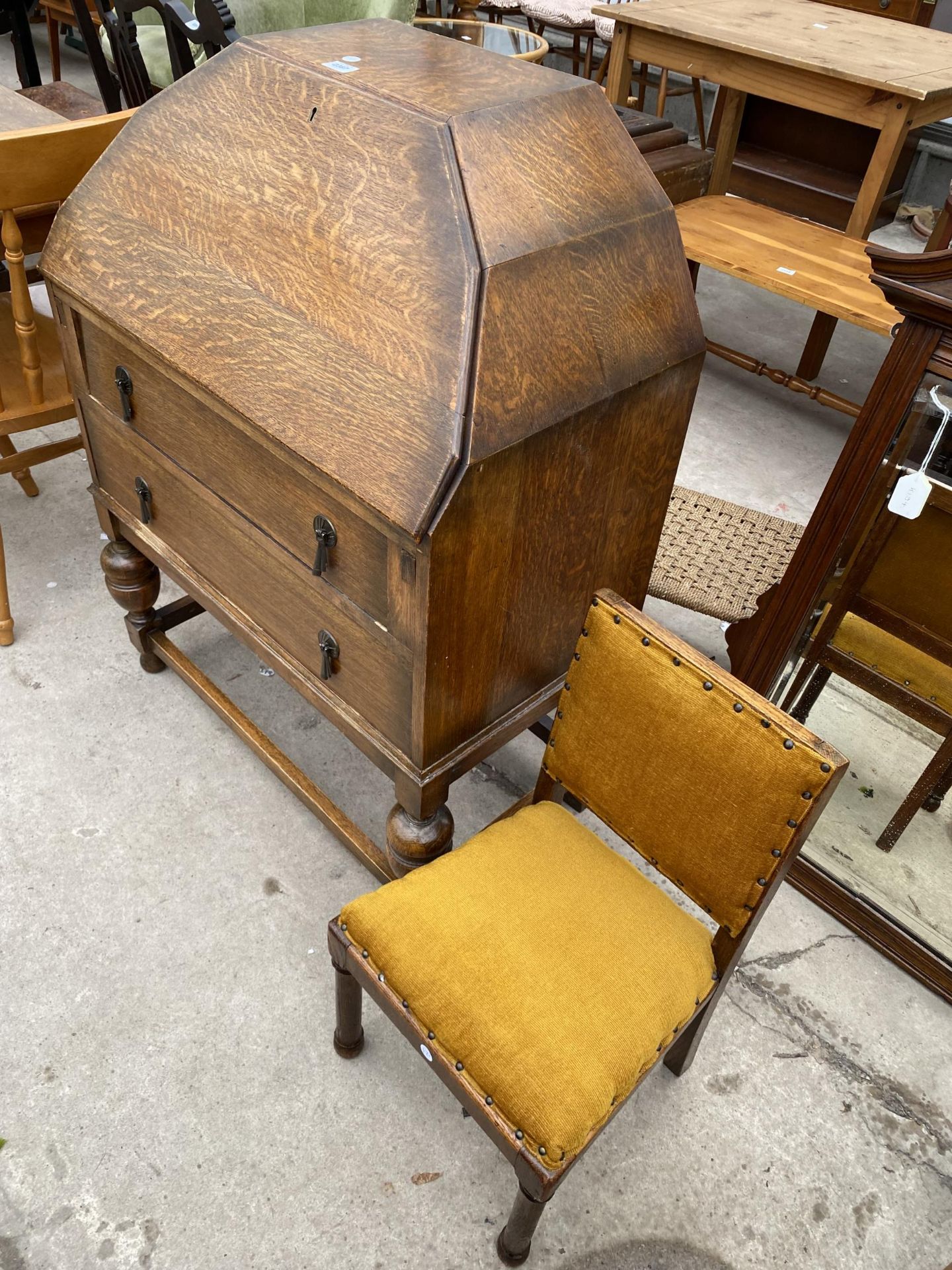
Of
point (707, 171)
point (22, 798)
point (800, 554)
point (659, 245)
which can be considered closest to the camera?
point (659, 245)

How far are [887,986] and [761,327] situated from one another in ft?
10.6

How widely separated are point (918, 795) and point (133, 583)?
172 centimetres

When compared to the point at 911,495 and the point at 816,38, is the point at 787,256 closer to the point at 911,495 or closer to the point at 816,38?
the point at 816,38

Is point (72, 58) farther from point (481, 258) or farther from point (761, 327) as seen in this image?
point (481, 258)

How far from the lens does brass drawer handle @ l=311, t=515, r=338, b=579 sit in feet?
→ 4.29

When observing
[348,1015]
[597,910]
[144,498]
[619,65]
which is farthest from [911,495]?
[619,65]

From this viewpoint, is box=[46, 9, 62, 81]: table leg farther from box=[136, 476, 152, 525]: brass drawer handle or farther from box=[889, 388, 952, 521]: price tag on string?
box=[889, 388, 952, 521]: price tag on string

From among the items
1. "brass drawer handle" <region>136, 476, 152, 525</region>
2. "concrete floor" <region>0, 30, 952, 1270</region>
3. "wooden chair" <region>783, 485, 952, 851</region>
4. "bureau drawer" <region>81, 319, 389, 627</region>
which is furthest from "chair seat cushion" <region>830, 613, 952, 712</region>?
"brass drawer handle" <region>136, 476, 152, 525</region>

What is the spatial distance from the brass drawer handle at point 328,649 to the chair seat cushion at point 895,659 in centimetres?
97

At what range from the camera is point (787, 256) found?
3.22 metres

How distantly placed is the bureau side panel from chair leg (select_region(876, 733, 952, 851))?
683mm

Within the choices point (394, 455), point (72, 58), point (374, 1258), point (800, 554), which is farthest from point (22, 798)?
point (72, 58)

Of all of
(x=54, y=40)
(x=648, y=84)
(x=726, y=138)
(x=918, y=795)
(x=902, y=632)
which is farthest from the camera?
(x=648, y=84)

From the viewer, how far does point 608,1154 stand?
5.05ft
